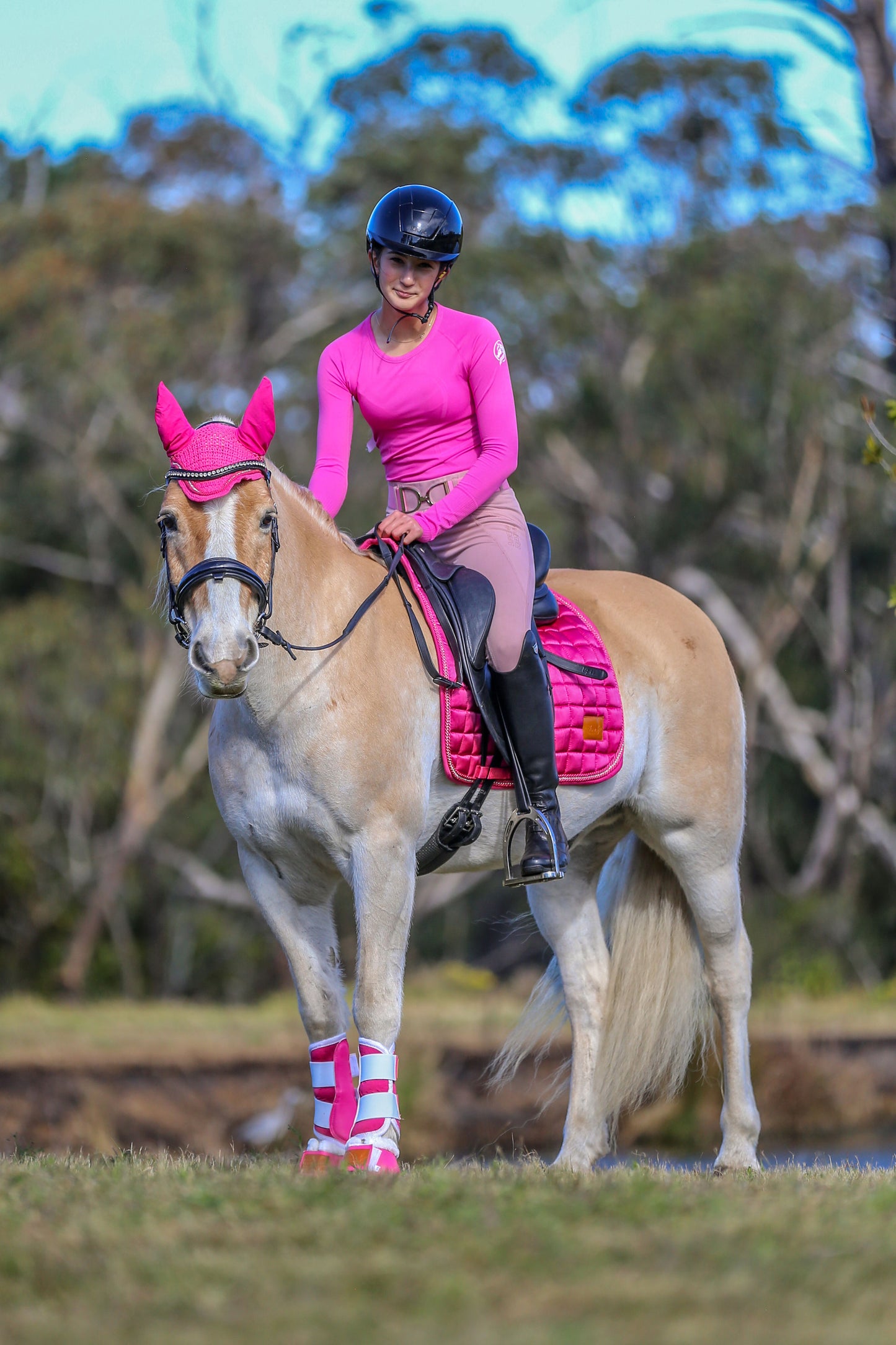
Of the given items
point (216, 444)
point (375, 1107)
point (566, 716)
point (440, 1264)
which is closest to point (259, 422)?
point (216, 444)

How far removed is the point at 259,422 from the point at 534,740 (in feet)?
4.44

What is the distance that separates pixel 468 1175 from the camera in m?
3.94

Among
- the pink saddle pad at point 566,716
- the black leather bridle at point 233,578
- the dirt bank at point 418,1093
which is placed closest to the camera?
the black leather bridle at point 233,578

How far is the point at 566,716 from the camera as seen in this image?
16.0 ft

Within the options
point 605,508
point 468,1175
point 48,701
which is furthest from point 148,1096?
point 605,508

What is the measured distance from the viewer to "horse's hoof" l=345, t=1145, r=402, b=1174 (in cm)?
396

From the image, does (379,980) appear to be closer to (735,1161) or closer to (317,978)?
(317,978)

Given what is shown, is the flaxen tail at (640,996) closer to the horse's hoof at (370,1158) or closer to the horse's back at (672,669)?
the horse's back at (672,669)

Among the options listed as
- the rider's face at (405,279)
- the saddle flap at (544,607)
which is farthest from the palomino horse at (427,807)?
the rider's face at (405,279)

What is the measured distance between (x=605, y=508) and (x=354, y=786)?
681 inches

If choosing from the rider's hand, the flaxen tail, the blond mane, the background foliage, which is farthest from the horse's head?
the background foliage

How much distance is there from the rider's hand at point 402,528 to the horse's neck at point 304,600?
0.18 metres

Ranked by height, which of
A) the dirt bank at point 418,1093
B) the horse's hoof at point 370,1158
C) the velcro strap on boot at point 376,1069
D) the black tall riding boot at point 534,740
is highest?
the black tall riding boot at point 534,740

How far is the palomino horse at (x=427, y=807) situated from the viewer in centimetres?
411
